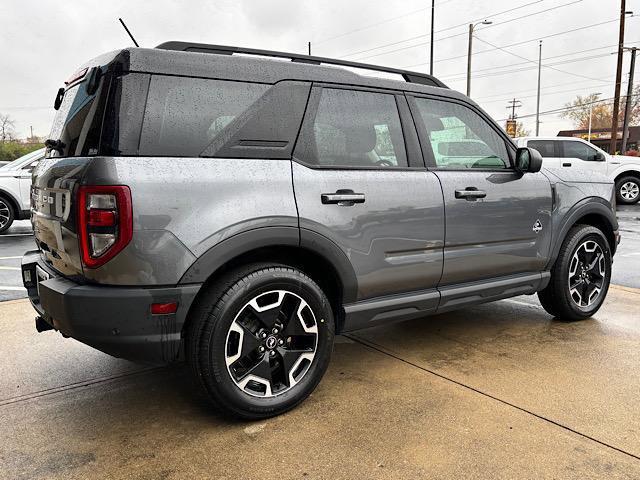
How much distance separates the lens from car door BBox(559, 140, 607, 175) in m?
14.5

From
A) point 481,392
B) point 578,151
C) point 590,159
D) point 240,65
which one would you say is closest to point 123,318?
point 240,65

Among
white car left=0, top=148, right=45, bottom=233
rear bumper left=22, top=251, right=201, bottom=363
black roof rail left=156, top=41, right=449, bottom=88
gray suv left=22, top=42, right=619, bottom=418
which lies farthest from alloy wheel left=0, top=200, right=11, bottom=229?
black roof rail left=156, top=41, right=449, bottom=88

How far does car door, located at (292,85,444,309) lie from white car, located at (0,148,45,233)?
9037mm

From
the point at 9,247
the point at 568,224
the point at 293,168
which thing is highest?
the point at 293,168

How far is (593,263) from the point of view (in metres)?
4.50

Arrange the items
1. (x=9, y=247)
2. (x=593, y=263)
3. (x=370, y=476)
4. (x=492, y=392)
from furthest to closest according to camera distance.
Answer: (x=9, y=247), (x=593, y=263), (x=492, y=392), (x=370, y=476)

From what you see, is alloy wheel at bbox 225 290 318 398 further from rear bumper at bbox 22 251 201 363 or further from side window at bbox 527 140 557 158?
side window at bbox 527 140 557 158

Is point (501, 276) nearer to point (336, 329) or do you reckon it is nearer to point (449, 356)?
point (449, 356)

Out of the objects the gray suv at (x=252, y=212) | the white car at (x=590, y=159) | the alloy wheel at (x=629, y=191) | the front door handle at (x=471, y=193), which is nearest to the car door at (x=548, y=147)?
the white car at (x=590, y=159)

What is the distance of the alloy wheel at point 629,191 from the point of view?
16.3 m

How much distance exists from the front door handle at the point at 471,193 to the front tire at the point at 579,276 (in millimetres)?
1146

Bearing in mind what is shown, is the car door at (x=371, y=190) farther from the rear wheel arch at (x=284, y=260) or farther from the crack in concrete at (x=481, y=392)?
the crack in concrete at (x=481, y=392)

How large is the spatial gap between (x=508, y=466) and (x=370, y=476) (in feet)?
1.98

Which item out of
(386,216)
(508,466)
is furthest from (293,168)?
(508,466)
